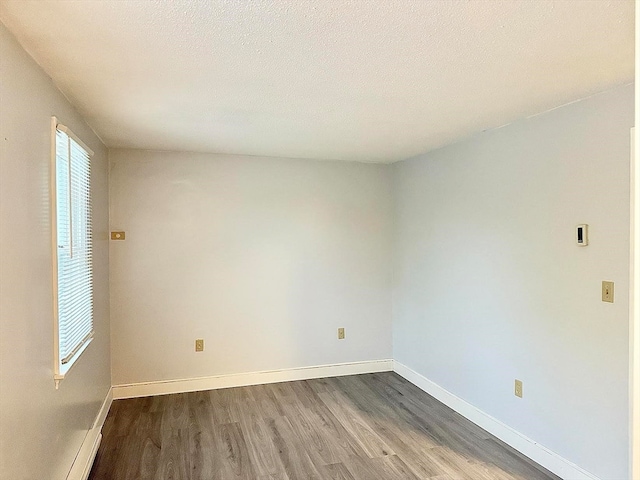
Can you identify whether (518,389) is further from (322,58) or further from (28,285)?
(28,285)

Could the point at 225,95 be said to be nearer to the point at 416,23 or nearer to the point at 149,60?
the point at 149,60

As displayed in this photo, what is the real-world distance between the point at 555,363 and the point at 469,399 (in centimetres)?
94

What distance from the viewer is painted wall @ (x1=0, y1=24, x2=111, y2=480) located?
4.78 ft

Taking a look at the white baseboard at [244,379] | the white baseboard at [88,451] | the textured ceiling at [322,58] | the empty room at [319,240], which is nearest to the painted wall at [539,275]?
the empty room at [319,240]

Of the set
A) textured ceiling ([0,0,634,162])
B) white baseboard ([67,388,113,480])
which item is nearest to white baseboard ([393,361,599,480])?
textured ceiling ([0,0,634,162])

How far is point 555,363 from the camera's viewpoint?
254 cm

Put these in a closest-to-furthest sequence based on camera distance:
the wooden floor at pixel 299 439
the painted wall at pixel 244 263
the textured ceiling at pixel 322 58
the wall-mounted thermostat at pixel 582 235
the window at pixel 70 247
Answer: the textured ceiling at pixel 322 58 → the window at pixel 70 247 → the wall-mounted thermostat at pixel 582 235 → the wooden floor at pixel 299 439 → the painted wall at pixel 244 263

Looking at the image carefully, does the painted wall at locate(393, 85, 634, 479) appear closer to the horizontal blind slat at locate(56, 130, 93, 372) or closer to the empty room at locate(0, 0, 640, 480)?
the empty room at locate(0, 0, 640, 480)

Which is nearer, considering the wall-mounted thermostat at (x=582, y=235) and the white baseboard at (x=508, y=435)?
the wall-mounted thermostat at (x=582, y=235)

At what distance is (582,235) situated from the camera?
7.70 ft

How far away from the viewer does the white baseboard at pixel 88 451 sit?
230 centimetres

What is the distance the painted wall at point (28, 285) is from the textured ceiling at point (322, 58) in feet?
0.68

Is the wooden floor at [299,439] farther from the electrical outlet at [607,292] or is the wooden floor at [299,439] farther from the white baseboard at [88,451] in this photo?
the electrical outlet at [607,292]

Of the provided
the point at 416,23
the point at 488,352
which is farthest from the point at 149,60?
the point at 488,352
